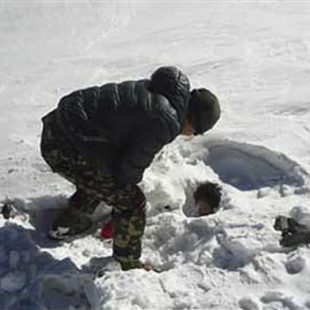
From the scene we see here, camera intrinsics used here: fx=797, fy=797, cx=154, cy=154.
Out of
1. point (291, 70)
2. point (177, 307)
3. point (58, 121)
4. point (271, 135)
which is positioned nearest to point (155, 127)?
point (58, 121)

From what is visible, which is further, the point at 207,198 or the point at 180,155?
the point at 180,155

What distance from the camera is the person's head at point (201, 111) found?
12.7ft

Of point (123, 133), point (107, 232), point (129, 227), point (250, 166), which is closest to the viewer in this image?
point (123, 133)

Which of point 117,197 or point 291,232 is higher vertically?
point 117,197

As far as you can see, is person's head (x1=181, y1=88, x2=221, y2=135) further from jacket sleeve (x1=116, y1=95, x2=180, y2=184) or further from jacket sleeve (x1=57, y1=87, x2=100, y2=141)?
jacket sleeve (x1=57, y1=87, x2=100, y2=141)

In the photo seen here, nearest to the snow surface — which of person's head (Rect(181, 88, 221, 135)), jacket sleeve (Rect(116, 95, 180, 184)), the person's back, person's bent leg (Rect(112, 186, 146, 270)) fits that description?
person's bent leg (Rect(112, 186, 146, 270))

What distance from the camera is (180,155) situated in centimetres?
510

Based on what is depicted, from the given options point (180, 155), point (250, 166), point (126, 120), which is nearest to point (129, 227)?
point (126, 120)

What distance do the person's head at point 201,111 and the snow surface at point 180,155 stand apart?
65cm

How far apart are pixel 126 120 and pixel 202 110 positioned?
374 mm

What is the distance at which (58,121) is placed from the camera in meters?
4.09

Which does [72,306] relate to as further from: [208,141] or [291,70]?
[291,70]

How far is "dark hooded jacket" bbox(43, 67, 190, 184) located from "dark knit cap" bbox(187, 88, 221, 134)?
0.05 metres

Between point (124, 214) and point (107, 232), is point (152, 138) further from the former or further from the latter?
point (107, 232)
